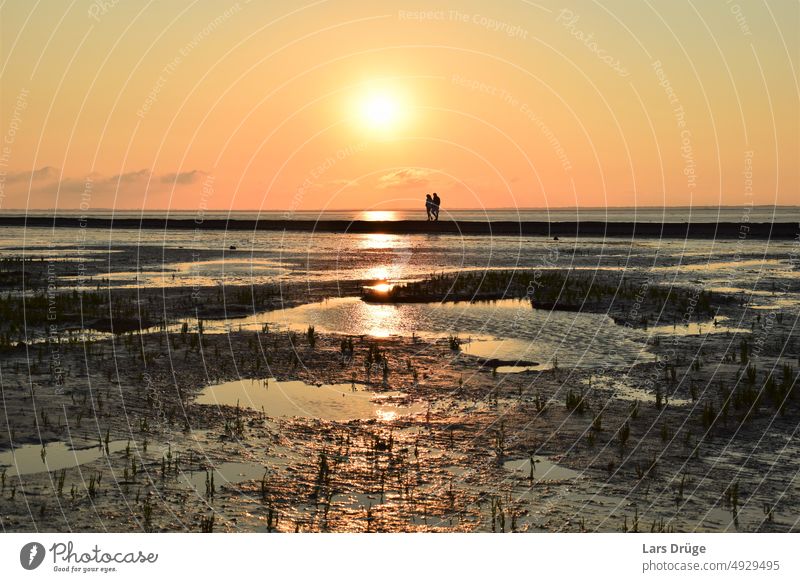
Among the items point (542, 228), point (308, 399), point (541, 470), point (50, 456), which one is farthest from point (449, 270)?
point (542, 228)

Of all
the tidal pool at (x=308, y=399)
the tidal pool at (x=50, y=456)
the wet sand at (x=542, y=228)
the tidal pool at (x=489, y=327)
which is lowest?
the tidal pool at (x=50, y=456)

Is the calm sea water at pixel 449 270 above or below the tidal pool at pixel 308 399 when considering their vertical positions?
above

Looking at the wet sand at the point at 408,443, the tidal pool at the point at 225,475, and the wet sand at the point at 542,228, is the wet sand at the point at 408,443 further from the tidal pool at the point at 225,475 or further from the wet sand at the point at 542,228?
the wet sand at the point at 542,228

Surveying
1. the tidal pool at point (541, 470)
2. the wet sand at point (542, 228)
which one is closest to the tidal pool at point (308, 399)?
the tidal pool at point (541, 470)
